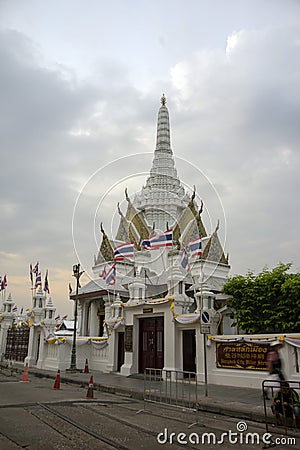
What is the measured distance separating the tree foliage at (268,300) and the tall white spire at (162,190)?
70.7 feet

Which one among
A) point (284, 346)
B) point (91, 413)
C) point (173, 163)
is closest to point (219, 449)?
point (91, 413)

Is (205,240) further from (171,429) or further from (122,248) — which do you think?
(171,429)

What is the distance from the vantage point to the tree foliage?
1706 cm

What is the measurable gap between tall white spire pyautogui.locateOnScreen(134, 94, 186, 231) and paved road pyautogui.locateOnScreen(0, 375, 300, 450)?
3139 centimetres

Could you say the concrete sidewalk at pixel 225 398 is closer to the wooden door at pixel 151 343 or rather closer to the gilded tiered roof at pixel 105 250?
the wooden door at pixel 151 343

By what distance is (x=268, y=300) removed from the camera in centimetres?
1823

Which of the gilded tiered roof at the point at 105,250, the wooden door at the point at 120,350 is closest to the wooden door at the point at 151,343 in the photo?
the wooden door at the point at 120,350

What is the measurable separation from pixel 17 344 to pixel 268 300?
59.6 feet

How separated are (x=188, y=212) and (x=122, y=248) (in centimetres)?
1183

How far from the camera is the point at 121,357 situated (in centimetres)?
1955

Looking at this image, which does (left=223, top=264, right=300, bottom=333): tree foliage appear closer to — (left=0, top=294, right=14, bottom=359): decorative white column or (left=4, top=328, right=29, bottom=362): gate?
(left=4, top=328, right=29, bottom=362): gate

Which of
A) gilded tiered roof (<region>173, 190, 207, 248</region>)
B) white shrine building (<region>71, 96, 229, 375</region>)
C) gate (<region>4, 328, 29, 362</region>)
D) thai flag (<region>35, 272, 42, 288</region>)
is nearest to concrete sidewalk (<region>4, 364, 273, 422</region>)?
white shrine building (<region>71, 96, 229, 375</region>)

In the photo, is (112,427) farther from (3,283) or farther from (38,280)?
(3,283)

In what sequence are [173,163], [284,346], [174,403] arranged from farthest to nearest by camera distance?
[173,163]
[284,346]
[174,403]
